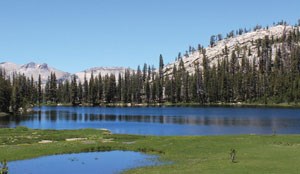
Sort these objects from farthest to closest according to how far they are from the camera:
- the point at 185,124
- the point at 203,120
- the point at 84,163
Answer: the point at 203,120
the point at 185,124
the point at 84,163

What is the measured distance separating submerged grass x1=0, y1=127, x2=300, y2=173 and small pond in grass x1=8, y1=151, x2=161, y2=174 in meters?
2.51

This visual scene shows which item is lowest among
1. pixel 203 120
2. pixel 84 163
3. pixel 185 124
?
pixel 84 163

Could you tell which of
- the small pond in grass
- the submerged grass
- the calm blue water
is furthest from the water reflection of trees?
the small pond in grass

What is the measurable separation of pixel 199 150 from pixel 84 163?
16.3 metres

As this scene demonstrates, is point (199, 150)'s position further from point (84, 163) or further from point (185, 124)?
point (185, 124)

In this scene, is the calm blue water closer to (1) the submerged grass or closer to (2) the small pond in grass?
(1) the submerged grass

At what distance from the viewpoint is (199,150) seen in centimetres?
5734

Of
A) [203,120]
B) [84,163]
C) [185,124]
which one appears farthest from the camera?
[203,120]

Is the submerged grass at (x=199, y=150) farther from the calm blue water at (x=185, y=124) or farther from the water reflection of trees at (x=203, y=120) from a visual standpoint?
the water reflection of trees at (x=203, y=120)

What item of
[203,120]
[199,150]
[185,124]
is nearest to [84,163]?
[199,150]

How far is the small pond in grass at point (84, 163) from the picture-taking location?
46.4 meters

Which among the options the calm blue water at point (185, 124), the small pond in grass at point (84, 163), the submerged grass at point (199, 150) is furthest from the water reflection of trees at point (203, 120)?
the small pond in grass at point (84, 163)

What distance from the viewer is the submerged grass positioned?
139 feet

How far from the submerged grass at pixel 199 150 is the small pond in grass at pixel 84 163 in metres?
2.51
